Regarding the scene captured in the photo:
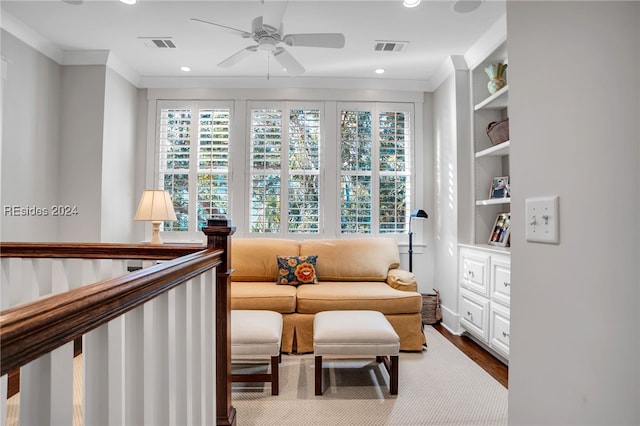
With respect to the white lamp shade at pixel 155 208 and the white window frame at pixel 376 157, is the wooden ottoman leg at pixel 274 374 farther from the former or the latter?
the white window frame at pixel 376 157

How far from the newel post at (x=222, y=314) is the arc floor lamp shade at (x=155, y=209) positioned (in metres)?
2.16

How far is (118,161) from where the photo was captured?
3.93 metres

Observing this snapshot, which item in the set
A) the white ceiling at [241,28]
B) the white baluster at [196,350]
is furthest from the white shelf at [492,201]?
the white baluster at [196,350]

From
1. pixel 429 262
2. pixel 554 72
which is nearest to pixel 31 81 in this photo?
pixel 554 72

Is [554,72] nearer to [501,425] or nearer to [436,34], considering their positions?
[501,425]

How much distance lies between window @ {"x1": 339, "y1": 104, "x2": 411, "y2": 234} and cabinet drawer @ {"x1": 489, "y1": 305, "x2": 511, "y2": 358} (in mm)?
1649

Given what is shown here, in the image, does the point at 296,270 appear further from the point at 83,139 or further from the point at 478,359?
the point at 83,139

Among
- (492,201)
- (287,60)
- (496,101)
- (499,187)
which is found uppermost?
(287,60)

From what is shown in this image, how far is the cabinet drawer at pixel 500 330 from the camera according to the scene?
2.71 m

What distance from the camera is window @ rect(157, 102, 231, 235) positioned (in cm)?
431

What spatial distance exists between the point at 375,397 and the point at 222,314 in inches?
51.1

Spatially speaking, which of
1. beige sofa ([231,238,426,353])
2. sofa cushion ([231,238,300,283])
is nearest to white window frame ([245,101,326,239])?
beige sofa ([231,238,426,353])

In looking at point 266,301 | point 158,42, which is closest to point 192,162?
point 158,42

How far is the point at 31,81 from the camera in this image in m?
3.25
